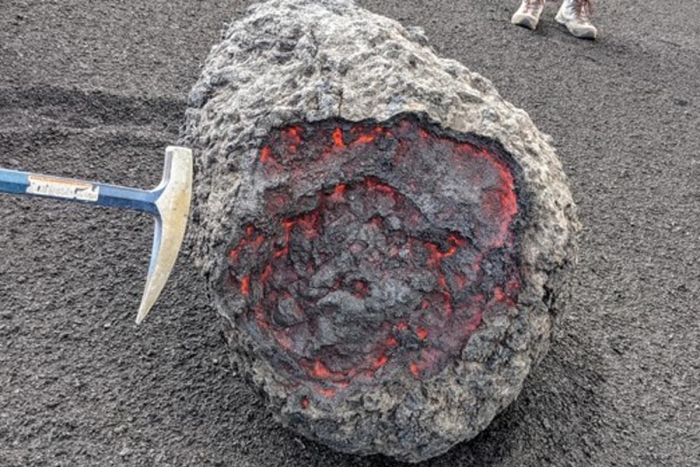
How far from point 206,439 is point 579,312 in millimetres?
1012

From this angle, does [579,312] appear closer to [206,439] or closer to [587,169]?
[587,169]

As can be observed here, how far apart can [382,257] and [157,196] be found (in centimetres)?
41

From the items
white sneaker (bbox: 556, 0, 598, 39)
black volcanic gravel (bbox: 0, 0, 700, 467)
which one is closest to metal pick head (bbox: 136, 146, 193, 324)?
black volcanic gravel (bbox: 0, 0, 700, 467)

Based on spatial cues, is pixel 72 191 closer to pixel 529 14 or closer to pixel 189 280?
pixel 189 280

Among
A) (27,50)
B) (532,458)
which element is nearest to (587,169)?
(532,458)

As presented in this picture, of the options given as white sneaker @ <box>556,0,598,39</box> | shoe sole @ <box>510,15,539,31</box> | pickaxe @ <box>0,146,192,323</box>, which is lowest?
shoe sole @ <box>510,15,539,31</box>

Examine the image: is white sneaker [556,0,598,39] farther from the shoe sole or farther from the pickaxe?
the pickaxe

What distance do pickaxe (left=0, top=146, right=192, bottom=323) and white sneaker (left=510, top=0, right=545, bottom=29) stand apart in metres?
2.58

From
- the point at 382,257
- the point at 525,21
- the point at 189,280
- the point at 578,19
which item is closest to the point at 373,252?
the point at 382,257

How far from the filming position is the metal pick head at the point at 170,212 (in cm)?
142

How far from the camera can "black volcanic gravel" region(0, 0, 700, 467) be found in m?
1.60

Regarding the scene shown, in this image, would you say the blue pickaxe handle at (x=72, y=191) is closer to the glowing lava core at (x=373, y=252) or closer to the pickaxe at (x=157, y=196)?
the pickaxe at (x=157, y=196)

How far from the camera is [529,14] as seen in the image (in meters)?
3.63

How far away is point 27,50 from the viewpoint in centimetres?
269
